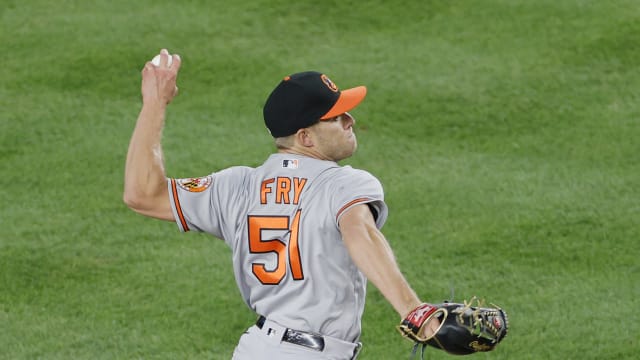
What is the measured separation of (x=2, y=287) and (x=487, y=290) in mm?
2771

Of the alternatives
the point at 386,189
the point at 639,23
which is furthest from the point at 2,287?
the point at 639,23

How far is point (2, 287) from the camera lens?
720 centimetres

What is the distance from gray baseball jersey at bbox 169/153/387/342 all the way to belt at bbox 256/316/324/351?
18 mm

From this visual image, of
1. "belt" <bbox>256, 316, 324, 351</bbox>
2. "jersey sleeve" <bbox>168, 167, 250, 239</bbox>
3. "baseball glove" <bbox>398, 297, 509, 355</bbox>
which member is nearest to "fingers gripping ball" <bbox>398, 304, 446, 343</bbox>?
"baseball glove" <bbox>398, 297, 509, 355</bbox>

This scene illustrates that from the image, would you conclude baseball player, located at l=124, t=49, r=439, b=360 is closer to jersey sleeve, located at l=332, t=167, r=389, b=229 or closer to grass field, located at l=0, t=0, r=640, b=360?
jersey sleeve, located at l=332, t=167, r=389, b=229

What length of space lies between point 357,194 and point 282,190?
1.09ft

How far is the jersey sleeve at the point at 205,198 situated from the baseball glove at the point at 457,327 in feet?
2.93

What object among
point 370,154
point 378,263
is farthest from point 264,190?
point 370,154

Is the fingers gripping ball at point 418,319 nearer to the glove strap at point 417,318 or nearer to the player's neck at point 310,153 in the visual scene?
the glove strap at point 417,318

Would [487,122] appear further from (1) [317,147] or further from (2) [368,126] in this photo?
(1) [317,147]

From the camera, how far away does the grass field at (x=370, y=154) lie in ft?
22.2

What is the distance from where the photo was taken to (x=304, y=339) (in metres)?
4.00

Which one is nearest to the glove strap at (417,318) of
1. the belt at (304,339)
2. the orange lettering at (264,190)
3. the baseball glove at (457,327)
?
the baseball glove at (457,327)

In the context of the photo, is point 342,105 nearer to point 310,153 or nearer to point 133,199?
point 310,153
